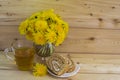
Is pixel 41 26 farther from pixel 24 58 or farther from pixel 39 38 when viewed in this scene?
pixel 24 58

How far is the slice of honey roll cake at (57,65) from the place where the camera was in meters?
1.05

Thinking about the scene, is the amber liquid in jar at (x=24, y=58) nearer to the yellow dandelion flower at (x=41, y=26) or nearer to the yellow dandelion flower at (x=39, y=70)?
the yellow dandelion flower at (x=39, y=70)

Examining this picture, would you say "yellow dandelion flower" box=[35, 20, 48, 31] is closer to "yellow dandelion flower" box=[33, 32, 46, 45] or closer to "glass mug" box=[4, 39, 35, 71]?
"yellow dandelion flower" box=[33, 32, 46, 45]

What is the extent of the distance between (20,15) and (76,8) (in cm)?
33

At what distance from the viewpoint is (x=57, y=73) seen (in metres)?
1.04

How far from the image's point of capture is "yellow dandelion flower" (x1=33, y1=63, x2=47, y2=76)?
106 cm

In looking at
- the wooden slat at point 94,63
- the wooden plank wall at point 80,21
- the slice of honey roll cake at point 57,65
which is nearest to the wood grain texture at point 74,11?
the wooden plank wall at point 80,21

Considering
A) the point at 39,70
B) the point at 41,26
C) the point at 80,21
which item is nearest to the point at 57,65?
the point at 39,70

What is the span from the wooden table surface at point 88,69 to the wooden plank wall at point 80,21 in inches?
2.8

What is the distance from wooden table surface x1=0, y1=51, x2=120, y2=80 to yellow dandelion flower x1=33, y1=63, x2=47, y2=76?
20 mm

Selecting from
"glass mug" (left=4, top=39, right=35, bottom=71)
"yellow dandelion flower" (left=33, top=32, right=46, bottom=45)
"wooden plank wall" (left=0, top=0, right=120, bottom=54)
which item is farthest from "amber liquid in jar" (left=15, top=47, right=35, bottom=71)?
"wooden plank wall" (left=0, top=0, right=120, bottom=54)

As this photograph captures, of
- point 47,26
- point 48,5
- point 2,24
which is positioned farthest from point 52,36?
point 2,24

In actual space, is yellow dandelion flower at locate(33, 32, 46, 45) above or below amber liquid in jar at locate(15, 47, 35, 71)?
above

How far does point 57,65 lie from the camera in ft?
3.53
